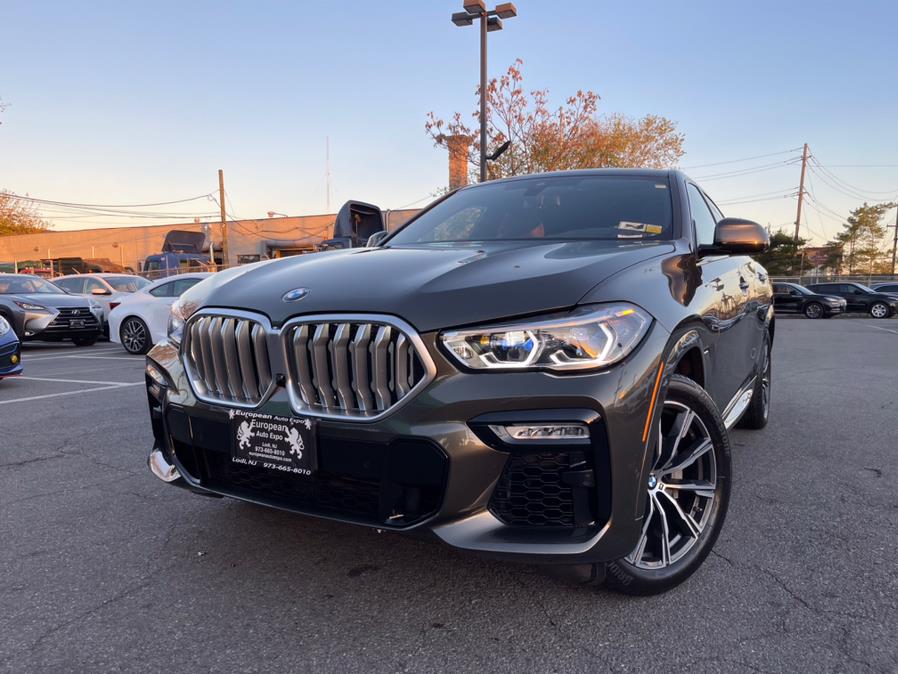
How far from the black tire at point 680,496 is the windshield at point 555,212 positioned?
0.94 metres

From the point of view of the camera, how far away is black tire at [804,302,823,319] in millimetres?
23808

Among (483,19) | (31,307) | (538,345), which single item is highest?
(483,19)

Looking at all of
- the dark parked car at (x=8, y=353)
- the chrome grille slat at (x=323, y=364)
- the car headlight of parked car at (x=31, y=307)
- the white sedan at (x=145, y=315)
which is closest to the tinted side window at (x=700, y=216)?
the chrome grille slat at (x=323, y=364)

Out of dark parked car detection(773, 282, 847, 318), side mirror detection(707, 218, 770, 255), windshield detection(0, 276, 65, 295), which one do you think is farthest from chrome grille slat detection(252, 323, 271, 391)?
dark parked car detection(773, 282, 847, 318)

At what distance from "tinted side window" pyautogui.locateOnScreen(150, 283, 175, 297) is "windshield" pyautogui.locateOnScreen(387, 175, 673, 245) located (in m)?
8.20

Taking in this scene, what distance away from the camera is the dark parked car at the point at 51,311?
37.0ft

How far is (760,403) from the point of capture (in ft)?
14.4

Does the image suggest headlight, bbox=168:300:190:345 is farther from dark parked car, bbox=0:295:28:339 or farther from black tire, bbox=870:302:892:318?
black tire, bbox=870:302:892:318

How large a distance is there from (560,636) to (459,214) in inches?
89.4

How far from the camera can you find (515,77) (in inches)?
881

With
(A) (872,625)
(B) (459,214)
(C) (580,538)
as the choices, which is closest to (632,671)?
(C) (580,538)

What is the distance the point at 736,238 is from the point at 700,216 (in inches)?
30.2

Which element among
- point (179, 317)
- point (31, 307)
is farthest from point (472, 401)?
point (31, 307)

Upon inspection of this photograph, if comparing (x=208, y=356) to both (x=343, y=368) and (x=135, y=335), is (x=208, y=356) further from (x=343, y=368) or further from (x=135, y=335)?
(x=135, y=335)
